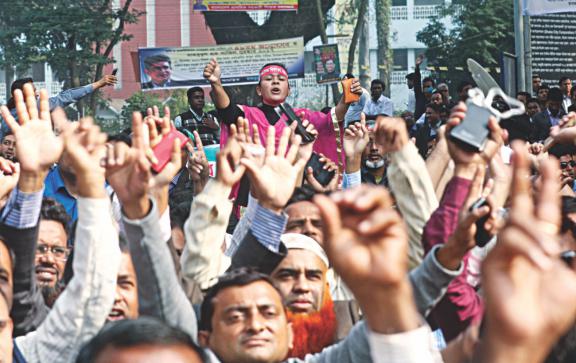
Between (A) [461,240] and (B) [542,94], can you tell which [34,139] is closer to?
(A) [461,240]

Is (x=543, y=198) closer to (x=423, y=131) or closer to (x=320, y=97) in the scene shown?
(x=423, y=131)

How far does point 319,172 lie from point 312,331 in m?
2.75

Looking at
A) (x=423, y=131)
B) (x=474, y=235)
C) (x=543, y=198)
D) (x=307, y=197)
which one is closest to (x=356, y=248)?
(x=543, y=198)

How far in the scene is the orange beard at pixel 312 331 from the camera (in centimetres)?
399

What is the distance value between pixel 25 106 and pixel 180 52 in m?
13.7

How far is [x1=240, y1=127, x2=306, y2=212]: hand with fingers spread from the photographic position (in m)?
3.95

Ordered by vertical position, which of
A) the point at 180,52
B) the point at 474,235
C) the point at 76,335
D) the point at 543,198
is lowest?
the point at 76,335

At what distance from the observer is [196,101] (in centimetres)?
1135

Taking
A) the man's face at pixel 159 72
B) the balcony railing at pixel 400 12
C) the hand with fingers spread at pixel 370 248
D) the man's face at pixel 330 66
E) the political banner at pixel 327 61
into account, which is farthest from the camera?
the balcony railing at pixel 400 12

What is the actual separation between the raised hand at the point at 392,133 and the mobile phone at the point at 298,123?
2.71m

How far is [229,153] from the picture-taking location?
4160 millimetres

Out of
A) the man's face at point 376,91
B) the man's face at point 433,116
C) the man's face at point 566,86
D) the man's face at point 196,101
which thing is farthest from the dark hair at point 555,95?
the man's face at point 196,101

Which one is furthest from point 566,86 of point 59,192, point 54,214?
point 54,214

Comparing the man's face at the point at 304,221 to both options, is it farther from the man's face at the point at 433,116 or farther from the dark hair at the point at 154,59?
the dark hair at the point at 154,59
